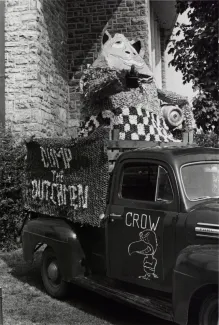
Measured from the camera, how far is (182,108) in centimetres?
661

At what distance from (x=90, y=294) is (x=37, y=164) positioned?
1.69 metres

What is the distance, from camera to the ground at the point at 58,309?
4422mm

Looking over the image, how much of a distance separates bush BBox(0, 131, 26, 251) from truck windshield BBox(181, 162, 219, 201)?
4029 mm

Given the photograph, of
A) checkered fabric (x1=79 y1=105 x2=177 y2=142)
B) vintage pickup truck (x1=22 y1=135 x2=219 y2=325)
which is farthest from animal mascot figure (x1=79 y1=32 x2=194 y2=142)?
vintage pickup truck (x1=22 y1=135 x2=219 y2=325)

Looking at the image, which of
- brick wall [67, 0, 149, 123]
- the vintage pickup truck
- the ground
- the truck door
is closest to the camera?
the vintage pickup truck

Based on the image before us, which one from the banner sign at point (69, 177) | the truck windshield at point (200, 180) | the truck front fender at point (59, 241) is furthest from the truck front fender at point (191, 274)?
the truck front fender at point (59, 241)

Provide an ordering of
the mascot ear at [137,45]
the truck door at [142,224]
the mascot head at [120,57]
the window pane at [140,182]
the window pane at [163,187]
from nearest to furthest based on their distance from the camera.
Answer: the truck door at [142,224]
the window pane at [163,187]
the window pane at [140,182]
the mascot head at [120,57]
the mascot ear at [137,45]

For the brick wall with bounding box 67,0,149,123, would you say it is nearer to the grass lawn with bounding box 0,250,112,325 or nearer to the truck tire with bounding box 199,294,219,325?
the grass lawn with bounding box 0,250,112,325

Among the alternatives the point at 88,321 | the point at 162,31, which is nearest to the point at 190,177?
the point at 88,321

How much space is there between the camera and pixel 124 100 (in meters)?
5.68

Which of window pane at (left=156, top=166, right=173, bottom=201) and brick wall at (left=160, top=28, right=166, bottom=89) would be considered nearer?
window pane at (left=156, top=166, right=173, bottom=201)

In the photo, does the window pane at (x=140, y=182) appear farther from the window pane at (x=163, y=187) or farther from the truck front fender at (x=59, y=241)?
the truck front fender at (x=59, y=241)

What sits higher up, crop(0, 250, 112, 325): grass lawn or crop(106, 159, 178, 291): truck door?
crop(106, 159, 178, 291): truck door

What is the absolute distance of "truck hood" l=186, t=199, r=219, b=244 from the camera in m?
3.53
